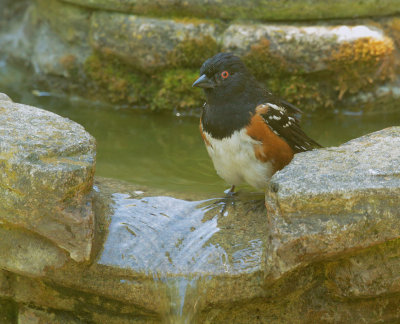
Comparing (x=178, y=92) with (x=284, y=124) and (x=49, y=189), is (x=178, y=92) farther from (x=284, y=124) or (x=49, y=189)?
(x=49, y=189)

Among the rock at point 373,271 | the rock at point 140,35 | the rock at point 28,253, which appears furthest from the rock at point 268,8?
the rock at point 28,253

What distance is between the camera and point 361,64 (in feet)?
18.2

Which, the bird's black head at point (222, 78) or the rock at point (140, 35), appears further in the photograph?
the rock at point (140, 35)

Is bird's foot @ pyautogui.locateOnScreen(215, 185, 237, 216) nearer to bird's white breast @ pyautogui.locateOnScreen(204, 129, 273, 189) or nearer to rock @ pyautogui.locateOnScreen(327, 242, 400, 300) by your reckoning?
bird's white breast @ pyautogui.locateOnScreen(204, 129, 273, 189)

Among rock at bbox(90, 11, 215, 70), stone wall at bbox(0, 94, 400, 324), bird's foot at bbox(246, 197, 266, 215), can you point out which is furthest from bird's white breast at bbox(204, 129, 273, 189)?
rock at bbox(90, 11, 215, 70)

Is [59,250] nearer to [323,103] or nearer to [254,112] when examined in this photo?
[254,112]

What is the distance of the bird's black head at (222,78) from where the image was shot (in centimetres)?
354

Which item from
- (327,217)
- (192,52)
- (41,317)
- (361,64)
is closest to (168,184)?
(41,317)

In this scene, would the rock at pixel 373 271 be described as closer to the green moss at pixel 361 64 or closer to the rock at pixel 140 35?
the green moss at pixel 361 64

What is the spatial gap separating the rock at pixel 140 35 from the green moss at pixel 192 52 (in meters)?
0.04

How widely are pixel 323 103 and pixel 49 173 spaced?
363 centimetres

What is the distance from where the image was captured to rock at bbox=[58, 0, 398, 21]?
540 centimetres

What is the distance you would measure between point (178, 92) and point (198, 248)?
9.69ft

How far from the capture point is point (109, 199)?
10.8 ft
